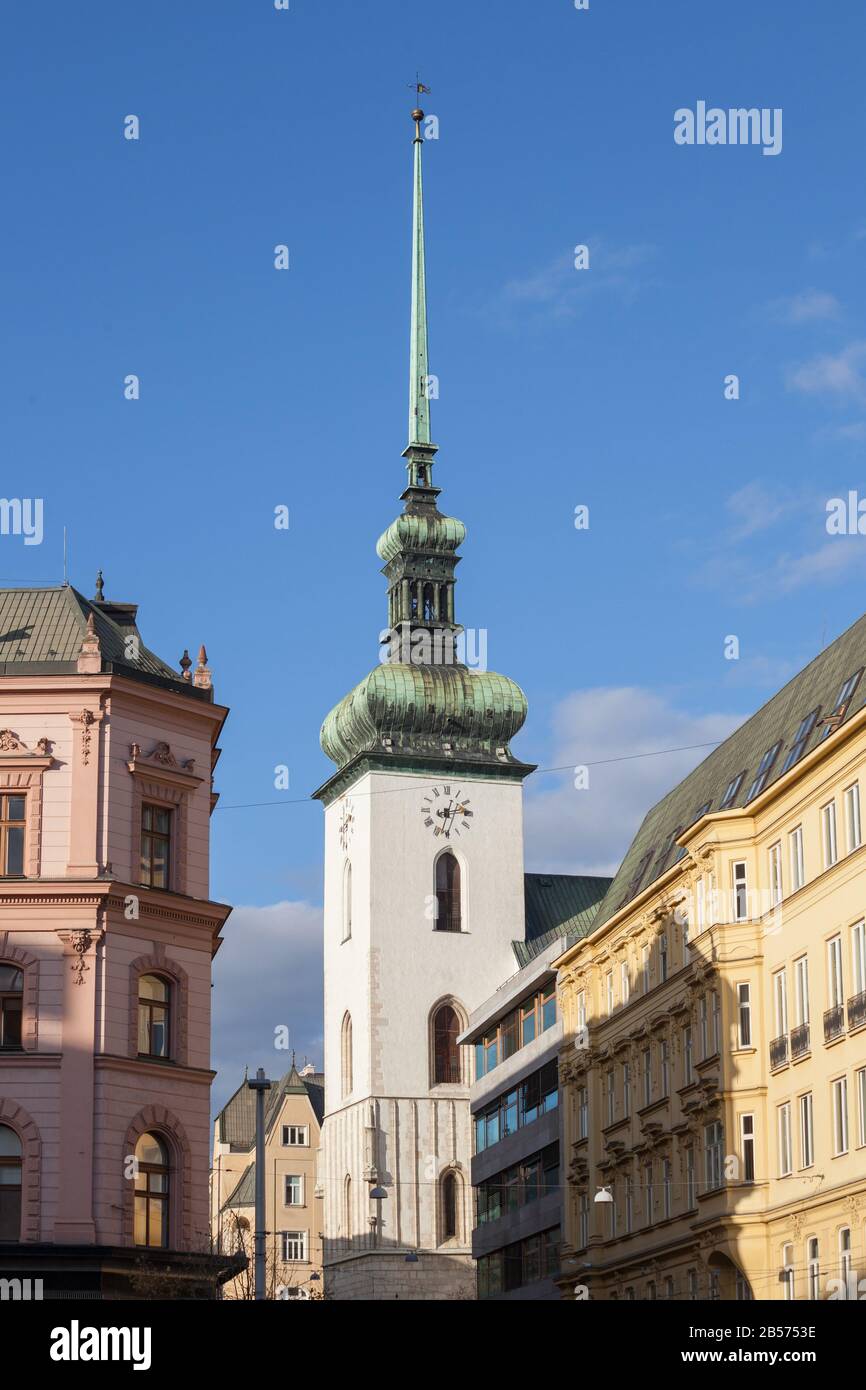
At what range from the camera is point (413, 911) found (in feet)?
417

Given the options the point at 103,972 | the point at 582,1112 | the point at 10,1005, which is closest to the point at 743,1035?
the point at 582,1112

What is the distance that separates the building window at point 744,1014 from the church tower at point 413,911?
52.9m

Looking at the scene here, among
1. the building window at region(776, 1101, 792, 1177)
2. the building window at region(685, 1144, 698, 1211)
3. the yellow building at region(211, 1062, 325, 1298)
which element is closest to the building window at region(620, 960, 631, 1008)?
the building window at region(685, 1144, 698, 1211)

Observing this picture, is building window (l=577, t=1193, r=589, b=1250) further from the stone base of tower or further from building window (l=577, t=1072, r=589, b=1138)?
the stone base of tower

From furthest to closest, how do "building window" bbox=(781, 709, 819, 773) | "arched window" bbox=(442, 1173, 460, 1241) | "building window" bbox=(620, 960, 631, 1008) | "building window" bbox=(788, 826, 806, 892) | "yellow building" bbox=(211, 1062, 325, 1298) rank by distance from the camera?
"yellow building" bbox=(211, 1062, 325, 1298), "arched window" bbox=(442, 1173, 460, 1241), "building window" bbox=(620, 960, 631, 1008), "building window" bbox=(781, 709, 819, 773), "building window" bbox=(788, 826, 806, 892)

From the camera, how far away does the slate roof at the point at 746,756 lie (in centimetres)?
6700

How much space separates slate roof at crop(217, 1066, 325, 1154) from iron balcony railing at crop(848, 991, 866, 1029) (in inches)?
3871

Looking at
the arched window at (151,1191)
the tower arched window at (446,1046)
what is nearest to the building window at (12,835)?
the arched window at (151,1191)

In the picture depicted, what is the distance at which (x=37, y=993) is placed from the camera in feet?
170

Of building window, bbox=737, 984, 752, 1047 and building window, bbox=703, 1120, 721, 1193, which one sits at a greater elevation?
building window, bbox=737, 984, 752, 1047

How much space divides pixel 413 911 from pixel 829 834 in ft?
216

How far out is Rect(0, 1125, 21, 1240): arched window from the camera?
50000 millimetres

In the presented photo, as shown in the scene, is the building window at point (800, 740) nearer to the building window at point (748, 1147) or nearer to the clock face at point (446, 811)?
the building window at point (748, 1147)
